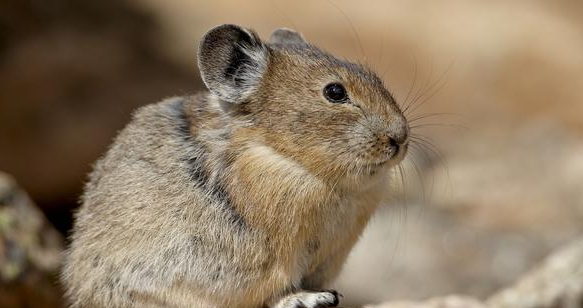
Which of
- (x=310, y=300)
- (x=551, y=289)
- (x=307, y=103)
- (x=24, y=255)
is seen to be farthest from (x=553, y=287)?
(x=24, y=255)

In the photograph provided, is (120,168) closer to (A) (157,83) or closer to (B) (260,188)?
(B) (260,188)

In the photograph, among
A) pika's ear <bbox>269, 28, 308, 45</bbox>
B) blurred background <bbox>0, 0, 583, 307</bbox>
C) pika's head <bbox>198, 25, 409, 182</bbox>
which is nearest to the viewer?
pika's head <bbox>198, 25, 409, 182</bbox>

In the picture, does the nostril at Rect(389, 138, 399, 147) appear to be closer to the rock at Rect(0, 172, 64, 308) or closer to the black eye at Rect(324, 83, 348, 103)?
the black eye at Rect(324, 83, 348, 103)

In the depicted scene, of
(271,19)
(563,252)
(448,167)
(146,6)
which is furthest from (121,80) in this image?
(563,252)

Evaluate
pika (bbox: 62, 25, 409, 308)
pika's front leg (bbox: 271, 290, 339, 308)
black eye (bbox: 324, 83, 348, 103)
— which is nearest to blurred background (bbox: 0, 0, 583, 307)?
Answer: pika (bbox: 62, 25, 409, 308)

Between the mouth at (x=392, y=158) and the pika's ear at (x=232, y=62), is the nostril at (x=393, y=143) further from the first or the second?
the pika's ear at (x=232, y=62)

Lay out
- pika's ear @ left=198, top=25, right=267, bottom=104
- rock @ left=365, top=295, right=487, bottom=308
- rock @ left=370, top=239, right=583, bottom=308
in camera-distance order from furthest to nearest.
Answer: rock @ left=370, top=239, right=583, bottom=308
rock @ left=365, top=295, right=487, bottom=308
pika's ear @ left=198, top=25, right=267, bottom=104

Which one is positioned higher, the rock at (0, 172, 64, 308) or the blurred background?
the blurred background
